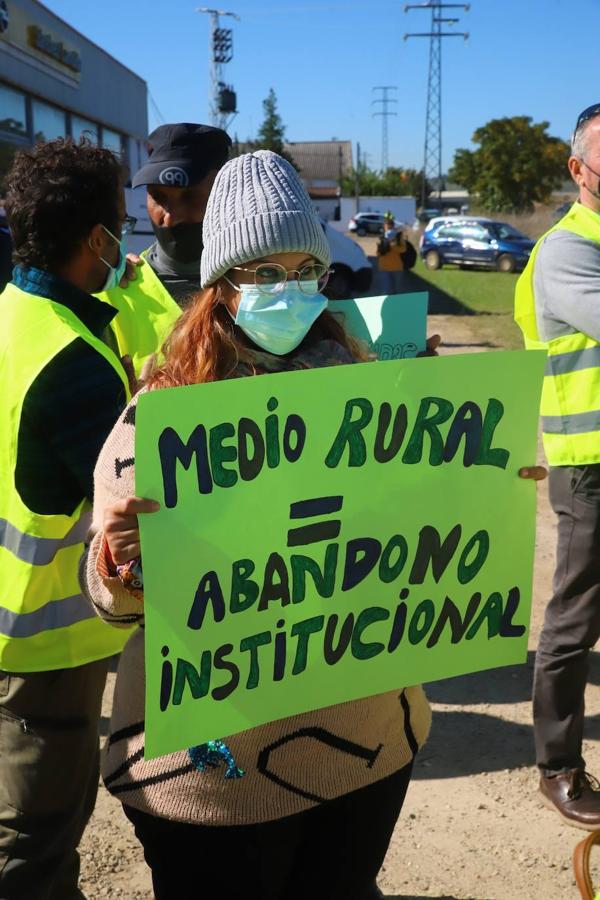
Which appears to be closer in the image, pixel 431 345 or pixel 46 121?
pixel 431 345

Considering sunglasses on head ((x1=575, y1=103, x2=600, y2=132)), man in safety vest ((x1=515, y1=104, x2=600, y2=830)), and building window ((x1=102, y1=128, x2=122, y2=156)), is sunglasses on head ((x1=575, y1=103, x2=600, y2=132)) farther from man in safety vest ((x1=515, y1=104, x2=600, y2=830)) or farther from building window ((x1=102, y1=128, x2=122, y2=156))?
building window ((x1=102, y1=128, x2=122, y2=156))

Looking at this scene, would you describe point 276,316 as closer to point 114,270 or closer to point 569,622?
point 114,270

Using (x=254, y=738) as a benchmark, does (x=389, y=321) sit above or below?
above

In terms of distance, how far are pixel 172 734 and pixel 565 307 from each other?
6.13 ft

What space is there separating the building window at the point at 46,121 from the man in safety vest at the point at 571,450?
17.5 m

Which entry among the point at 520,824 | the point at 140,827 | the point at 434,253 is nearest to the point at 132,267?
the point at 140,827

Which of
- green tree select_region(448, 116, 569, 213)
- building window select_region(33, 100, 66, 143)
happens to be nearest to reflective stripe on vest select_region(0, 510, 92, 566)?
building window select_region(33, 100, 66, 143)

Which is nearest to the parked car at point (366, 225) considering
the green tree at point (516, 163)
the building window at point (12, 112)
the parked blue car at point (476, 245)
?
the green tree at point (516, 163)

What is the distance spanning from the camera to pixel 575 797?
3.12m

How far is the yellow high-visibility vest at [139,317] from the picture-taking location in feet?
10.0

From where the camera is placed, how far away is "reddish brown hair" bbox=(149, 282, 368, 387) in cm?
165

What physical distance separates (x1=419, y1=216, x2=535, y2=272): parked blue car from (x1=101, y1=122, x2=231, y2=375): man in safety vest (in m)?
24.7

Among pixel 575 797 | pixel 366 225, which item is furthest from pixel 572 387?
pixel 366 225

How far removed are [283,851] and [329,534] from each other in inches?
24.1
